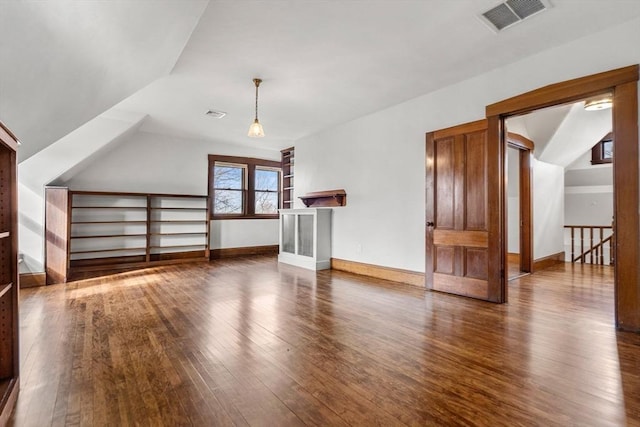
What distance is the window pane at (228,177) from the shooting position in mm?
7535

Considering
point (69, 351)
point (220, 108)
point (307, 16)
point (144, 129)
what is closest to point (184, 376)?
point (69, 351)

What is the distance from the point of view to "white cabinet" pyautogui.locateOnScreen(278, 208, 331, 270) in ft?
19.5

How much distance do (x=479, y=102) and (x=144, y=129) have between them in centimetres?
597

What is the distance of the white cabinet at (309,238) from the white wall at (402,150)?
0.20 metres

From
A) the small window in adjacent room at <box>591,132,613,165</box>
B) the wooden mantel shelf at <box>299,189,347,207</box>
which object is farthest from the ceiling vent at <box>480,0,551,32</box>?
the small window in adjacent room at <box>591,132,613,165</box>

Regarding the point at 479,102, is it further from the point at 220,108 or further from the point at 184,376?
the point at 184,376

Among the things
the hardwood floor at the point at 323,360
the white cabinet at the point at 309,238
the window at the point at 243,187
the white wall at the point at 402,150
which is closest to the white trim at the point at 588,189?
the white wall at the point at 402,150

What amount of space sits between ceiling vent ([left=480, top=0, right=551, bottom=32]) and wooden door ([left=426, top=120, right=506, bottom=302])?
1236 millimetres

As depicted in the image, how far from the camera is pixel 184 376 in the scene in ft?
6.56

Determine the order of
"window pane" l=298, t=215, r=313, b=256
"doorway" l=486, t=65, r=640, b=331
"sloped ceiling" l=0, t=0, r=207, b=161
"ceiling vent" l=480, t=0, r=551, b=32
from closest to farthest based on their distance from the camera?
"sloped ceiling" l=0, t=0, r=207, b=161
"ceiling vent" l=480, t=0, r=551, b=32
"doorway" l=486, t=65, r=640, b=331
"window pane" l=298, t=215, r=313, b=256

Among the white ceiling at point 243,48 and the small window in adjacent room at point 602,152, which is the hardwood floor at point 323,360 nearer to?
the white ceiling at point 243,48

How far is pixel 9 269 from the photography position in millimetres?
1853

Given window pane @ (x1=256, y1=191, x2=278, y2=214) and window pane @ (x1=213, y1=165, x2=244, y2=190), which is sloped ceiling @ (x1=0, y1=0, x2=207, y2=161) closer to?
window pane @ (x1=213, y1=165, x2=244, y2=190)

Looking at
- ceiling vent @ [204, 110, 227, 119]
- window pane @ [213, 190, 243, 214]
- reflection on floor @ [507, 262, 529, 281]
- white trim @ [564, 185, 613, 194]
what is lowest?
reflection on floor @ [507, 262, 529, 281]
